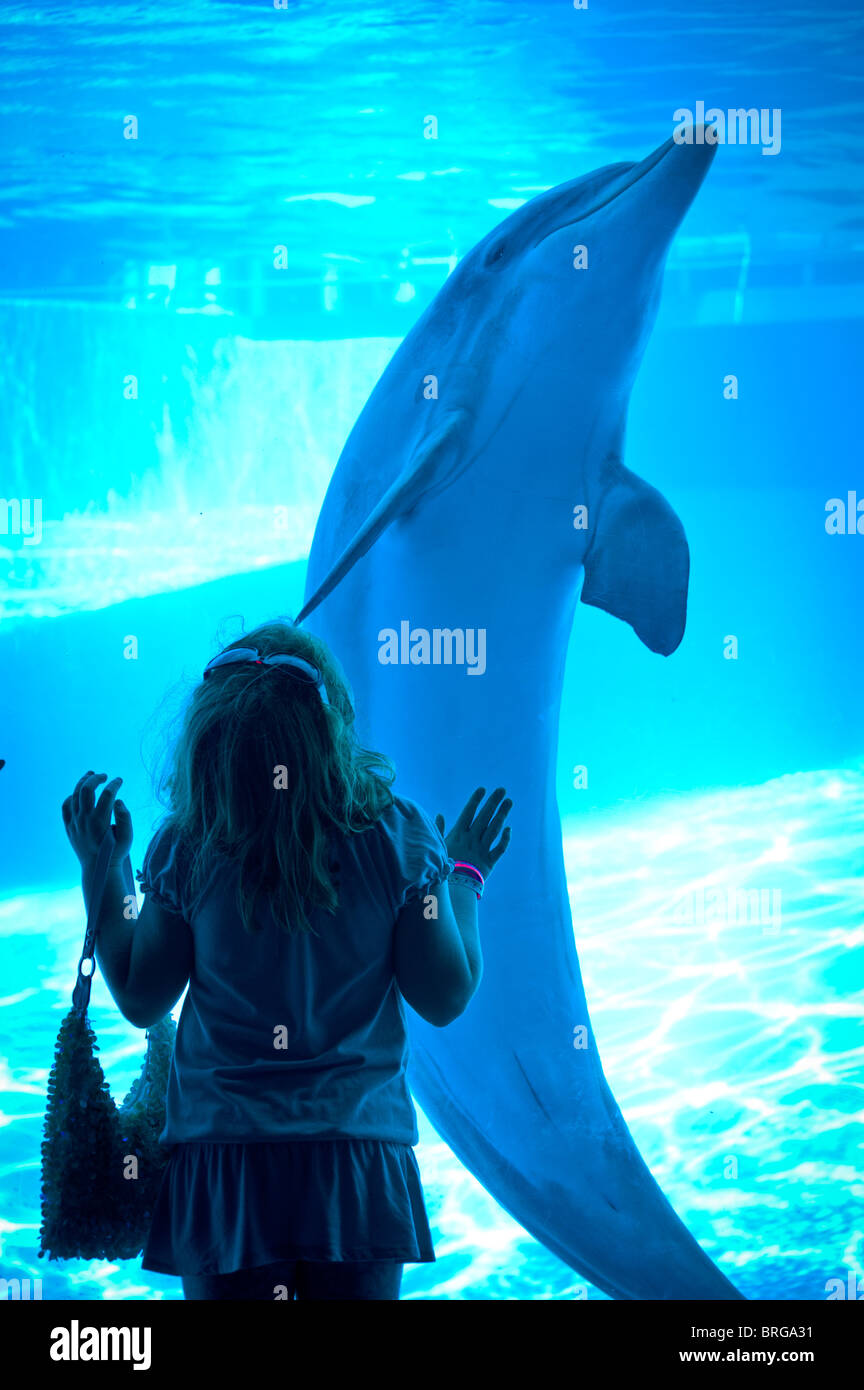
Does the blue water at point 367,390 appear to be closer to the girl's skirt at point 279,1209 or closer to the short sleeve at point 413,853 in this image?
the short sleeve at point 413,853

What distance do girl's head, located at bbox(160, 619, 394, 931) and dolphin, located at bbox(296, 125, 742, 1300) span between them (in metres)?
1.87

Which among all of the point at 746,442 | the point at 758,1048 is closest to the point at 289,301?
the point at 758,1048

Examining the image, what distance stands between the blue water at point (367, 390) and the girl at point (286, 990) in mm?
2134

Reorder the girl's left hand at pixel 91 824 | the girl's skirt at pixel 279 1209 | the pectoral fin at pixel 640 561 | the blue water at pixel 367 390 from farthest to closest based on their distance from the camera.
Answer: the blue water at pixel 367 390, the pectoral fin at pixel 640 561, the girl's left hand at pixel 91 824, the girl's skirt at pixel 279 1209

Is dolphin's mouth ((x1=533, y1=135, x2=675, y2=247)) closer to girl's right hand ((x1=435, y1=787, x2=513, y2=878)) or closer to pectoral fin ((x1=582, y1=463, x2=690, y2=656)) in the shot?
pectoral fin ((x1=582, y1=463, x2=690, y2=656))

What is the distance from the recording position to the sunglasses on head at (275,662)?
7.86ft

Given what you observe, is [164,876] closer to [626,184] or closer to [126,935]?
[126,935]

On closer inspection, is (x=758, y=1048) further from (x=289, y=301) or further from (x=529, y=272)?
(x=289, y=301)

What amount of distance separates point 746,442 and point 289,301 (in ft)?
26.0

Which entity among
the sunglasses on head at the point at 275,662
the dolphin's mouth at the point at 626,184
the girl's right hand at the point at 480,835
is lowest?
the girl's right hand at the point at 480,835

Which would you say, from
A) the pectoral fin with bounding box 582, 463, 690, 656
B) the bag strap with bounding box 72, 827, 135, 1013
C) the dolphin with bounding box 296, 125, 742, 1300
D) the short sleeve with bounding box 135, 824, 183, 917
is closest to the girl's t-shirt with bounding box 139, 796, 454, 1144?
the short sleeve with bounding box 135, 824, 183, 917

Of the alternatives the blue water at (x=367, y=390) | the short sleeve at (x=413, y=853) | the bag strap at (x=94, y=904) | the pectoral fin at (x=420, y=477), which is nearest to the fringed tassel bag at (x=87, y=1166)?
the bag strap at (x=94, y=904)

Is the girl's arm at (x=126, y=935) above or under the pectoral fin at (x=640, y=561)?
under
